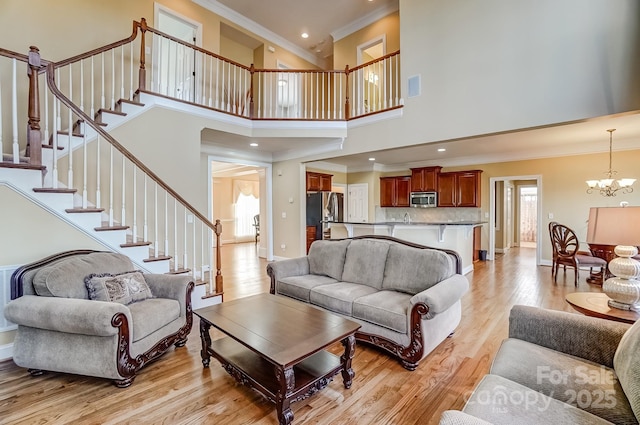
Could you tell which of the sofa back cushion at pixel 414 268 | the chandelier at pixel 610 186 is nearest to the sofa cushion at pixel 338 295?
the sofa back cushion at pixel 414 268

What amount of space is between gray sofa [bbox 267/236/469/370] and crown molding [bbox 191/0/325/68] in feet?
16.7

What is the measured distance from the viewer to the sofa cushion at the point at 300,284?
10.5 ft

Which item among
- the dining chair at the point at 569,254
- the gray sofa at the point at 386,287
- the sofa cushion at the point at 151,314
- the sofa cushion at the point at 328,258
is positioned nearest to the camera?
the sofa cushion at the point at 151,314

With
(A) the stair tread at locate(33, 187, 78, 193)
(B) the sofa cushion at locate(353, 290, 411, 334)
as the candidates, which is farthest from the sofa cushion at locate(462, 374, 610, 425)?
(A) the stair tread at locate(33, 187, 78, 193)

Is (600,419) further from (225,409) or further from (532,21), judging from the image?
(532,21)

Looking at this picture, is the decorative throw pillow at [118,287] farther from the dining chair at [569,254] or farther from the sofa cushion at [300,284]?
the dining chair at [569,254]

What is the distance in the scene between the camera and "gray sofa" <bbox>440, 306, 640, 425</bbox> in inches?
44.9

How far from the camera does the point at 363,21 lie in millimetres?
6191

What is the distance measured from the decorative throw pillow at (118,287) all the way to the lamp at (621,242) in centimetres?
351

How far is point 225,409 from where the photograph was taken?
1888 millimetres

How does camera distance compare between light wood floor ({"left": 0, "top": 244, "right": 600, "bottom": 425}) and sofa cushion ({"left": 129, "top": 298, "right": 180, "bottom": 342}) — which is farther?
sofa cushion ({"left": 129, "top": 298, "right": 180, "bottom": 342})

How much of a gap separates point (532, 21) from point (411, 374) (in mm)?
4175

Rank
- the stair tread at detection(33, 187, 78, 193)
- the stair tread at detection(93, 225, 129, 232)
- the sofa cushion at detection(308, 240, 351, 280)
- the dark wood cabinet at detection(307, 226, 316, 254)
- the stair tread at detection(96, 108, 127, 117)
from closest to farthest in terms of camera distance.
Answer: the stair tread at detection(33, 187, 78, 193), the stair tread at detection(93, 225, 129, 232), the sofa cushion at detection(308, 240, 351, 280), the stair tread at detection(96, 108, 127, 117), the dark wood cabinet at detection(307, 226, 316, 254)

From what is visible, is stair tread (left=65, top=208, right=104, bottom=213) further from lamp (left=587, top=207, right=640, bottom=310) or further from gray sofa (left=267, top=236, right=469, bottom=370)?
lamp (left=587, top=207, right=640, bottom=310)
